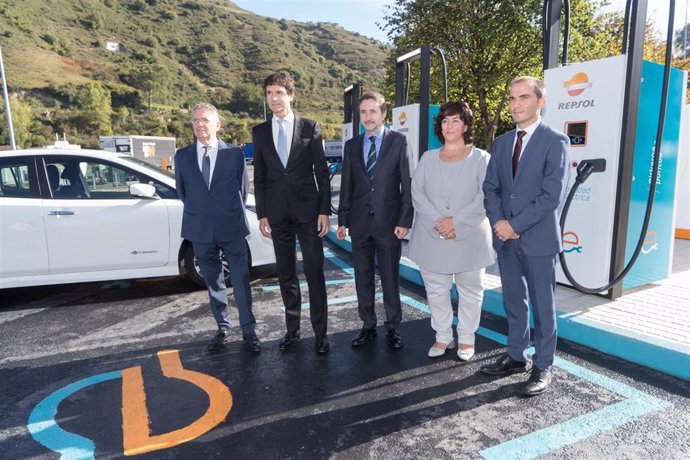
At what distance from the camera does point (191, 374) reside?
3.24 metres

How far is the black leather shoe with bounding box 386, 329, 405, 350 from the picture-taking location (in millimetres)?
3553

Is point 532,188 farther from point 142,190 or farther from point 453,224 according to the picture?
point 142,190

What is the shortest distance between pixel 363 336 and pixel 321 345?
1.16ft

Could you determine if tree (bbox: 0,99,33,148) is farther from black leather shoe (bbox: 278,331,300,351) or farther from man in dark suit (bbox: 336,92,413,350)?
man in dark suit (bbox: 336,92,413,350)

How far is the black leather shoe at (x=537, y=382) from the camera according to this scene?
2.84 meters

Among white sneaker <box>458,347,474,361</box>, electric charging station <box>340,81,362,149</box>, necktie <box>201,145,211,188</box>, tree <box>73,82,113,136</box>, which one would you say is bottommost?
white sneaker <box>458,347,474,361</box>

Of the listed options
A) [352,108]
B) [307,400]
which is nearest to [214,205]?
[307,400]

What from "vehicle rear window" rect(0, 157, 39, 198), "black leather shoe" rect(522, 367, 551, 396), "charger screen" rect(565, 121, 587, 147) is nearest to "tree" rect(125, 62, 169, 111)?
"vehicle rear window" rect(0, 157, 39, 198)

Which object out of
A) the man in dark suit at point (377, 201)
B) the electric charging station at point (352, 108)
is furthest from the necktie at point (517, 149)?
the electric charging station at point (352, 108)

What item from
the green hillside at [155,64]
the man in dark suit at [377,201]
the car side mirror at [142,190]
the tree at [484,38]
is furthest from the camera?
the green hillside at [155,64]

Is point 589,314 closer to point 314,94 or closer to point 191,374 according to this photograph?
point 191,374

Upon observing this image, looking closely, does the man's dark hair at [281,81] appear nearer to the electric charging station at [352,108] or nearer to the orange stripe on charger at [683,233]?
the electric charging station at [352,108]

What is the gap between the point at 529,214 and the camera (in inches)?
108

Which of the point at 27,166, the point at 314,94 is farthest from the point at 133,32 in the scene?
the point at 27,166
